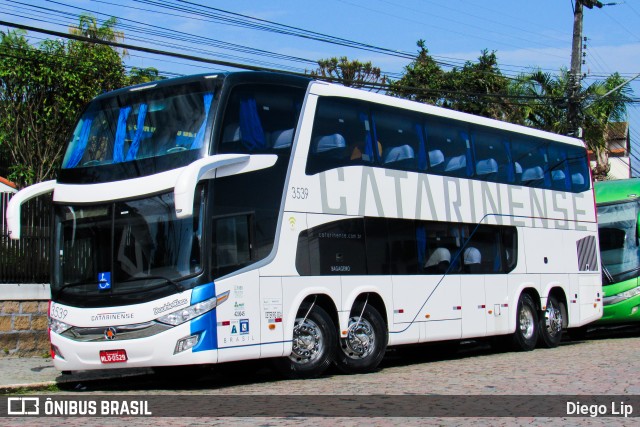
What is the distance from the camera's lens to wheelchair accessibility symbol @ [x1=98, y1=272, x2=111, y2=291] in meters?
12.3

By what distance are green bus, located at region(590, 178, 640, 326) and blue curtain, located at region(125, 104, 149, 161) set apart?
1376 centimetres

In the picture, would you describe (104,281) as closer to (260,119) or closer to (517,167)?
(260,119)

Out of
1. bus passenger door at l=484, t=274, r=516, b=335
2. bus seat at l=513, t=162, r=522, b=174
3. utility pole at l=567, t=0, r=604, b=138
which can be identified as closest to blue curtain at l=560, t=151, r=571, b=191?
bus seat at l=513, t=162, r=522, b=174

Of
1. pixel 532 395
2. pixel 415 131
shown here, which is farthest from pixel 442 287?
pixel 532 395

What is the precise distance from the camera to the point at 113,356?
1203 cm

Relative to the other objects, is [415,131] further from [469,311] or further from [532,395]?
[532,395]

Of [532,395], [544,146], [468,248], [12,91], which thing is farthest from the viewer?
[12,91]

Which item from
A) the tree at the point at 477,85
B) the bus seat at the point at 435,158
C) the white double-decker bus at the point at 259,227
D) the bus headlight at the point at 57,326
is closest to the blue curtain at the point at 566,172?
the white double-decker bus at the point at 259,227

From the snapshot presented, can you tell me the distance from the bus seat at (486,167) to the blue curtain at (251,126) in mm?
5927

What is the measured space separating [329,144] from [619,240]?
37.9 ft

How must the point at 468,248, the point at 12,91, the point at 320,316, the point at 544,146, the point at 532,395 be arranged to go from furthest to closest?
the point at 12,91, the point at 544,146, the point at 468,248, the point at 320,316, the point at 532,395

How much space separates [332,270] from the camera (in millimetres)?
13930

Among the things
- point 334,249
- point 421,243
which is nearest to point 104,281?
point 334,249

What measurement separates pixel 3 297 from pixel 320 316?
5953mm
